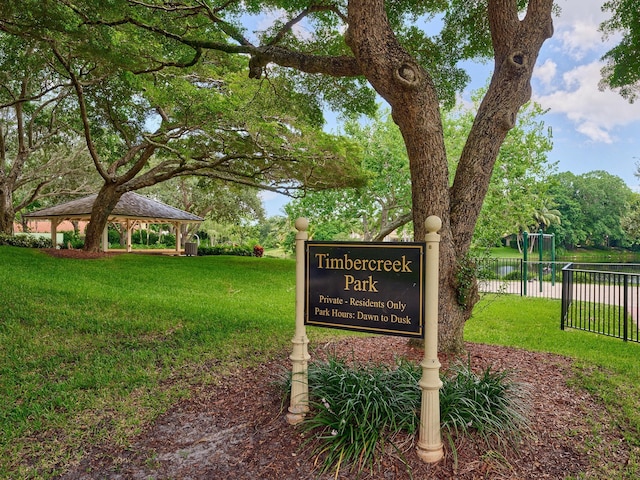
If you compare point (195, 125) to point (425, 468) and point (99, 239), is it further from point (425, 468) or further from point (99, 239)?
point (425, 468)

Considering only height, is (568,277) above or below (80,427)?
above

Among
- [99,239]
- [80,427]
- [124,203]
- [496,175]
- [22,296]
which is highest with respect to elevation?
[496,175]

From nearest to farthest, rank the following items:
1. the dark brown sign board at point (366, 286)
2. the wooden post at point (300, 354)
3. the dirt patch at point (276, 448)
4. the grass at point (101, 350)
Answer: the dirt patch at point (276, 448) → the dark brown sign board at point (366, 286) → the wooden post at point (300, 354) → the grass at point (101, 350)

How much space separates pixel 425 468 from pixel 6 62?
13706mm

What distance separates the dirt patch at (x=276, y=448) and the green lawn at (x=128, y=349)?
18 cm

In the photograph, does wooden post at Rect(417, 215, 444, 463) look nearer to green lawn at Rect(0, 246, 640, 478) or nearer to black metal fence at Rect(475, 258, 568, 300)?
green lawn at Rect(0, 246, 640, 478)

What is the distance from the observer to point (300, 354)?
3.40 m

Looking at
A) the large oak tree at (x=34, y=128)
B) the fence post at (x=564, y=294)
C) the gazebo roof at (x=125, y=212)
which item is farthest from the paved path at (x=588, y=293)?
the gazebo roof at (x=125, y=212)

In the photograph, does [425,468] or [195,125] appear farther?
[195,125]

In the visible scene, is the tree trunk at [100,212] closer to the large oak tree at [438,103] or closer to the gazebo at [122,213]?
the gazebo at [122,213]

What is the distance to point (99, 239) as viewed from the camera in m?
15.6

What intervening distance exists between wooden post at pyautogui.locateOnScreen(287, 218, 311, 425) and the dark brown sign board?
0.17ft

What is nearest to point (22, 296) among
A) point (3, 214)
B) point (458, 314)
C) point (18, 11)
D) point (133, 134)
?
point (18, 11)

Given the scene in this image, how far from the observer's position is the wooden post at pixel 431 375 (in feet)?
9.18
